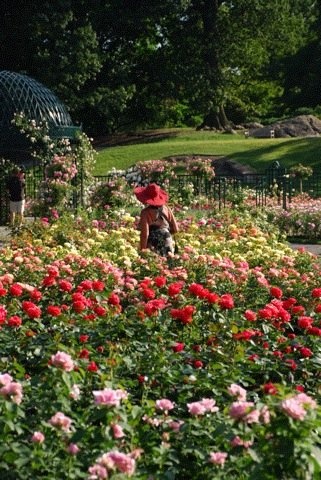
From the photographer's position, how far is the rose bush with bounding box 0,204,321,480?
10.9 ft

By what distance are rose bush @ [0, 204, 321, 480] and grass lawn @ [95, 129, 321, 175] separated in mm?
23145

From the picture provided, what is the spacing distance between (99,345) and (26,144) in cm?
1728

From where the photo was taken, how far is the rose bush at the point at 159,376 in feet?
10.9

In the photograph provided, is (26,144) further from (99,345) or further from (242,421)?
(242,421)

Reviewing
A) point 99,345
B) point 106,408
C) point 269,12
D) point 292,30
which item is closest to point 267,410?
point 106,408

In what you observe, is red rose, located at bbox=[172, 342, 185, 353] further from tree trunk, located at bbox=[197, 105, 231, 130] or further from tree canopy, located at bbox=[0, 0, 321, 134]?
tree trunk, located at bbox=[197, 105, 231, 130]

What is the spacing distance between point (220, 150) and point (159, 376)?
30.4 meters

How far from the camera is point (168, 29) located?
45.3 m

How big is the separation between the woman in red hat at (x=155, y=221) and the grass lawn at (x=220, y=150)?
20175 millimetres

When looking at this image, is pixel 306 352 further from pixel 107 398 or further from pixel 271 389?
pixel 107 398

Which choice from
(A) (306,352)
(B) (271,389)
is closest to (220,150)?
(A) (306,352)

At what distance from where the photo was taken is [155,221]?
32.3 ft

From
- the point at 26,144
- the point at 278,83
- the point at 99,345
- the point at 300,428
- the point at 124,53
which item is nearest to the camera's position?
the point at 300,428

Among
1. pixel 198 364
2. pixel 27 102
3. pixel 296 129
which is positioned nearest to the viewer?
pixel 198 364
